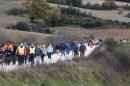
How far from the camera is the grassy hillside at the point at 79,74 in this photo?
89.5 feet

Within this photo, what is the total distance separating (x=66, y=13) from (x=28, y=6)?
11317mm

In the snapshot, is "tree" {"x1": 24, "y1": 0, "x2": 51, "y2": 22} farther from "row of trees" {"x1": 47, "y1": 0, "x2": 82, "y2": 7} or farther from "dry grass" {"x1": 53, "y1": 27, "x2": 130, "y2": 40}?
"row of trees" {"x1": 47, "y1": 0, "x2": 82, "y2": 7}

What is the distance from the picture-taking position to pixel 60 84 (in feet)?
98.2

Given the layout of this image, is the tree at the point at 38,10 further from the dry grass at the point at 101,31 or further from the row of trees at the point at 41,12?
the dry grass at the point at 101,31

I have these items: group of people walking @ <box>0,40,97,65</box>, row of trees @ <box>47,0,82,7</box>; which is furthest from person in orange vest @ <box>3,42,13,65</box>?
row of trees @ <box>47,0,82,7</box>

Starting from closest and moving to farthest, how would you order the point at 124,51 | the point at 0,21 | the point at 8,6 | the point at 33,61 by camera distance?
the point at 33,61
the point at 124,51
the point at 0,21
the point at 8,6

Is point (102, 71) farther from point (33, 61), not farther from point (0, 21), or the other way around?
point (0, 21)

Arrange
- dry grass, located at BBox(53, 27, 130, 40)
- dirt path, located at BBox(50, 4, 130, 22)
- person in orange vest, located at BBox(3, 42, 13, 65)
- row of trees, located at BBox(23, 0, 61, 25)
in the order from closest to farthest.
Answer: person in orange vest, located at BBox(3, 42, 13, 65)
dry grass, located at BBox(53, 27, 130, 40)
row of trees, located at BBox(23, 0, 61, 25)
dirt path, located at BBox(50, 4, 130, 22)

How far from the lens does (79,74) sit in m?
32.9

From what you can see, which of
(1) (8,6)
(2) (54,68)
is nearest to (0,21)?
(1) (8,6)

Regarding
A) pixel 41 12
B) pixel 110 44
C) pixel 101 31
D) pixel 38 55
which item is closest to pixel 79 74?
pixel 38 55

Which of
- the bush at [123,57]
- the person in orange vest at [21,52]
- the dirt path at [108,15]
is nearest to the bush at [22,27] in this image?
the dirt path at [108,15]

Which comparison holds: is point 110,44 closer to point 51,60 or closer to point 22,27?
point 51,60

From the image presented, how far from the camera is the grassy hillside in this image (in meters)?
27.3
